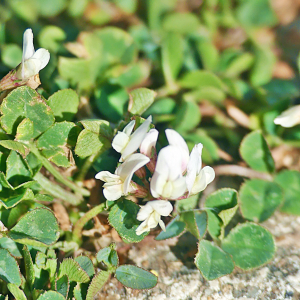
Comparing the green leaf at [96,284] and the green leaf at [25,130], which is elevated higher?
the green leaf at [25,130]

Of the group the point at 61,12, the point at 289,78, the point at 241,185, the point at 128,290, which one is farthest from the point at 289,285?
the point at 61,12

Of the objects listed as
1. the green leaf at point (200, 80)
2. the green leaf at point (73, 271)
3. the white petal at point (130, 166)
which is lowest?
the green leaf at point (73, 271)

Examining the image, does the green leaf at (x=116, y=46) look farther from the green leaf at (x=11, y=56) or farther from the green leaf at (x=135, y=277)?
the green leaf at (x=135, y=277)

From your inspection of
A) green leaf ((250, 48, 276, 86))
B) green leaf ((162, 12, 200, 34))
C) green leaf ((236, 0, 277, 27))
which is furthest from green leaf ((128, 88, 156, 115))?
green leaf ((236, 0, 277, 27))

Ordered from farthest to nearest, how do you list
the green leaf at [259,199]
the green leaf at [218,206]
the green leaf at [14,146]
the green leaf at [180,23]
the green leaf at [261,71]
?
the green leaf at [180,23] → the green leaf at [261,71] → the green leaf at [259,199] → the green leaf at [218,206] → the green leaf at [14,146]

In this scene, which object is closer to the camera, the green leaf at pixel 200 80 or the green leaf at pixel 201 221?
the green leaf at pixel 201 221

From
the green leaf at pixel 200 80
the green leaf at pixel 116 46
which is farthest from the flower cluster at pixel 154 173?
the green leaf at pixel 116 46

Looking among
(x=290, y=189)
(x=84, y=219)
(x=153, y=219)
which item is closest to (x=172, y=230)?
(x=153, y=219)

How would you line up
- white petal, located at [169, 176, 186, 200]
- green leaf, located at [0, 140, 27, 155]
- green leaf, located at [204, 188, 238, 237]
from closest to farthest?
white petal, located at [169, 176, 186, 200], green leaf, located at [0, 140, 27, 155], green leaf, located at [204, 188, 238, 237]

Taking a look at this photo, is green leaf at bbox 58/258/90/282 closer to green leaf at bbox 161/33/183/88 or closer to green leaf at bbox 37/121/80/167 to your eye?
green leaf at bbox 37/121/80/167
